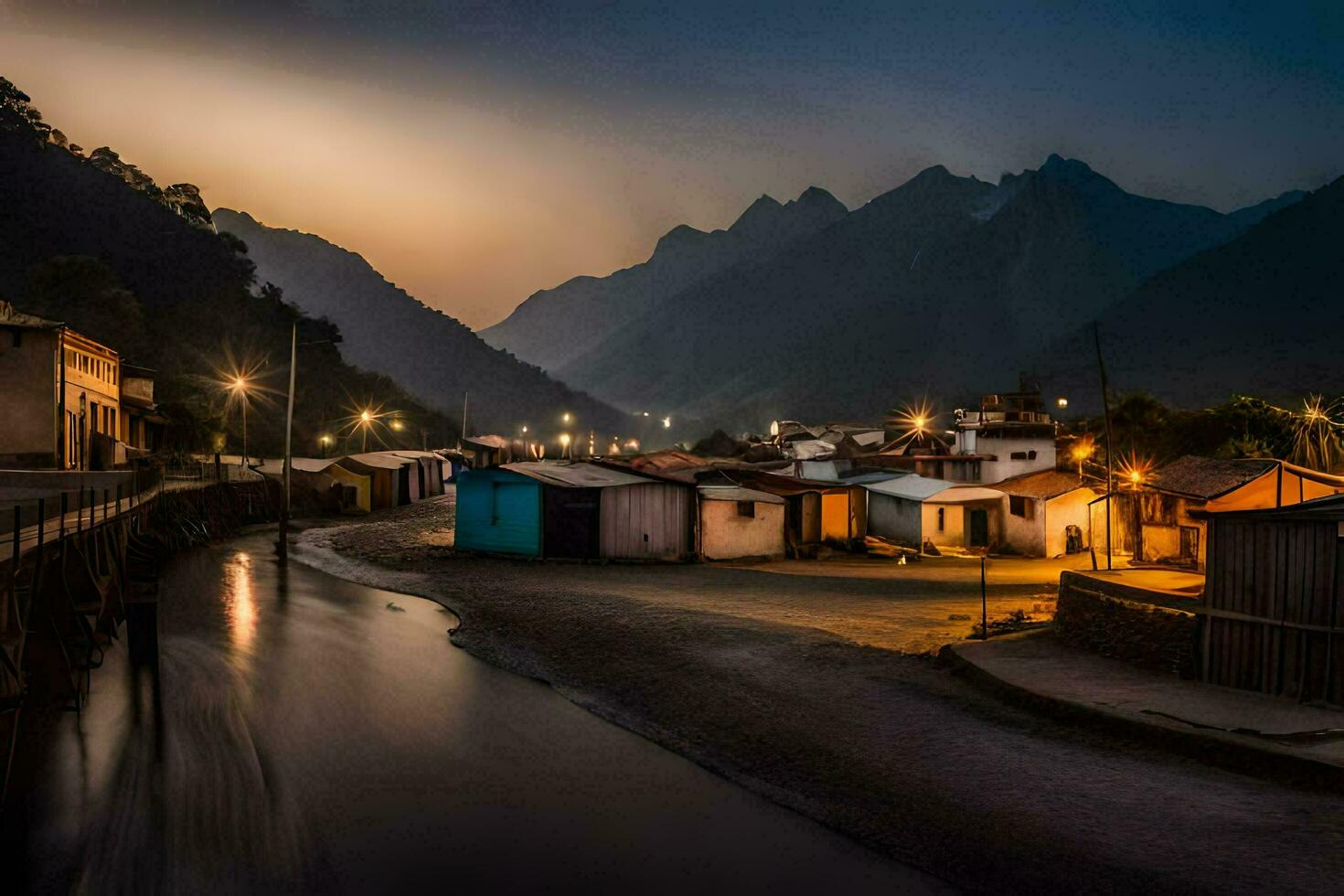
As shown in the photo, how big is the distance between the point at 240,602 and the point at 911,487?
2851 cm

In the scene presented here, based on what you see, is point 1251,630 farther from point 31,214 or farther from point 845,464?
point 31,214

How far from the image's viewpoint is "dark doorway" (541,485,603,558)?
2805 cm

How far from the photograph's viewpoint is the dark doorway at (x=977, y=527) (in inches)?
1444

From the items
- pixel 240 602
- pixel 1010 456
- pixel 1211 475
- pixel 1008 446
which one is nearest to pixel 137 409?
pixel 240 602

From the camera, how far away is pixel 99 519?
18.6 metres

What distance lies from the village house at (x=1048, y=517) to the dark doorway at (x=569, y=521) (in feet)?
64.1

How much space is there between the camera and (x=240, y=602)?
22031mm

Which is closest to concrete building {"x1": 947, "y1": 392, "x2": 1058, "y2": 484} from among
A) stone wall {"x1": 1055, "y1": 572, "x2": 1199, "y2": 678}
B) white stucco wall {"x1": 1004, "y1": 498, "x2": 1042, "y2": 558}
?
white stucco wall {"x1": 1004, "y1": 498, "x2": 1042, "y2": 558}

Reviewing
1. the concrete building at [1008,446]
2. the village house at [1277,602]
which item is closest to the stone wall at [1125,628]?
the village house at [1277,602]

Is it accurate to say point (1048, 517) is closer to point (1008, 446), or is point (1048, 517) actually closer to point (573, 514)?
point (1008, 446)

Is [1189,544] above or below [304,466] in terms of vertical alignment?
below

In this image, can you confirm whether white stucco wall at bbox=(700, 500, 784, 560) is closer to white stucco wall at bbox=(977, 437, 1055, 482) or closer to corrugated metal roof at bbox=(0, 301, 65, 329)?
white stucco wall at bbox=(977, 437, 1055, 482)

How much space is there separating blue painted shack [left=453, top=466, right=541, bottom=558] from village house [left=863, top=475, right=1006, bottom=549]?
1767 cm

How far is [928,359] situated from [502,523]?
165 meters
